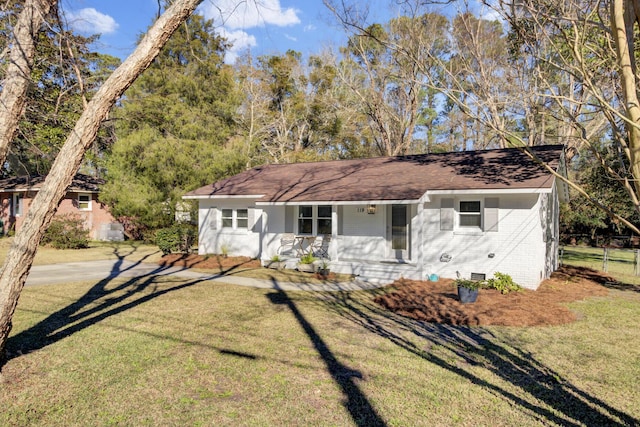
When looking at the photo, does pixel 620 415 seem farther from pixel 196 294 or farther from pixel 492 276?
pixel 196 294

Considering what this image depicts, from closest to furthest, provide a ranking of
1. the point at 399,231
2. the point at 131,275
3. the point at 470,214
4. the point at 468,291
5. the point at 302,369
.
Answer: the point at 302,369 → the point at 468,291 → the point at 470,214 → the point at 131,275 → the point at 399,231

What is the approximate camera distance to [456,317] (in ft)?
26.3

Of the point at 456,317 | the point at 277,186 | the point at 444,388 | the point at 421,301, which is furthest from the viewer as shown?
the point at 277,186

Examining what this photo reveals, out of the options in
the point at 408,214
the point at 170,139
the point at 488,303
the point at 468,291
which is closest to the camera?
the point at 468,291

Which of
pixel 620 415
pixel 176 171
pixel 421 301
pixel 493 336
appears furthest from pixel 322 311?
pixel 176 171

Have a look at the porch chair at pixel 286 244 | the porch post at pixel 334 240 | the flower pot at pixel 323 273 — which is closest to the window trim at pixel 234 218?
the porch chair at pixel 286 244

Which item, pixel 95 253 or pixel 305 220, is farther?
Result: pixel 95 253

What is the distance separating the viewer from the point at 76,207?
82.3 feet

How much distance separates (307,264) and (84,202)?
18807 millimetres

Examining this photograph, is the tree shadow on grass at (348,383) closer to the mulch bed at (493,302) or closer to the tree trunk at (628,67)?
the mulch bed at (493,302)

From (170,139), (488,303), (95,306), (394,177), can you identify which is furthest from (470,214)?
(170,139)

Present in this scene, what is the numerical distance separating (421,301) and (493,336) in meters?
2.49

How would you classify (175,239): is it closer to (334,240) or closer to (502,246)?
(334,240)

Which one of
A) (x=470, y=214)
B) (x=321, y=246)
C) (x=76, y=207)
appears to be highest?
(x=76, y=207)
